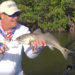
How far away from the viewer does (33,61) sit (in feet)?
54.1

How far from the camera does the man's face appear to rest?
336 centimetres

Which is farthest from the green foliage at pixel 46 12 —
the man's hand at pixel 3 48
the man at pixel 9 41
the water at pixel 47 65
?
the man's hand at pixel 3 48

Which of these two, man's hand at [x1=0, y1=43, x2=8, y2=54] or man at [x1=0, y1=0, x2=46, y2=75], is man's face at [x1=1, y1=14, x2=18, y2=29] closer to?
man at [x1=0, y1=0, x2=46, y2=75]

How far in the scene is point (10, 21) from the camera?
3.37 metres

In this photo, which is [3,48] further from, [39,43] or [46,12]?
[46,12]

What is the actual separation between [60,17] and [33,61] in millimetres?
29571

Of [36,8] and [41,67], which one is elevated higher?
[41,67]

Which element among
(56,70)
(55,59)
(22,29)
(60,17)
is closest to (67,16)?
(60,17)

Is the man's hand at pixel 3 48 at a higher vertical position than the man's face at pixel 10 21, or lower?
lower

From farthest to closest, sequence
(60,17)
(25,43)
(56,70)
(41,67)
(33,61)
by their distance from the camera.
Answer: (60,17) → (33,61) → (41,67) → (56,70) → (25,43)

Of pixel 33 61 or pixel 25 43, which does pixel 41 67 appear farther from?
pixel 25 43

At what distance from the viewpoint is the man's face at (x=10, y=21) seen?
11.0 ft

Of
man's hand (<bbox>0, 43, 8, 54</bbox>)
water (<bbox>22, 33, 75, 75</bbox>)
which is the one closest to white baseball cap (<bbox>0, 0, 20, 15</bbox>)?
man's hand (<bbox>0, 43, 8, 54</bbox>)

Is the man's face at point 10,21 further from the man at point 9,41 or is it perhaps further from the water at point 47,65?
the water at point 47,65
